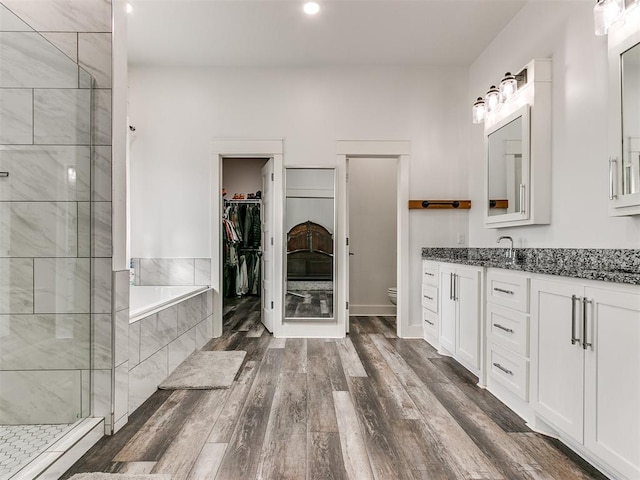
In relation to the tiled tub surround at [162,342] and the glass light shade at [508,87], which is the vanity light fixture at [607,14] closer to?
the glass light shade at [508,87]

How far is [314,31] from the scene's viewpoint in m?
3.27

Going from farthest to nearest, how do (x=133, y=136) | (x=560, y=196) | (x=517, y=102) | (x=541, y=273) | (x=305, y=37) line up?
(x=133, y=136)
(x=305, y=37)
(x=517, y=102)
(x=560, y=196)
(x=541, y=273)

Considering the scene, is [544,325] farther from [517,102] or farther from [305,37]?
[305,37]

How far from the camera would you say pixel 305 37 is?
3.36 metres

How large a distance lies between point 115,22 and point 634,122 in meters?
2.68

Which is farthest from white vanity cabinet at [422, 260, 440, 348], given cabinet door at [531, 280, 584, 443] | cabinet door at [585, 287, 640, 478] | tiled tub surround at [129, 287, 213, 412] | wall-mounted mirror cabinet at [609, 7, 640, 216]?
tiled tub surround at [129, 287, 213, 412]

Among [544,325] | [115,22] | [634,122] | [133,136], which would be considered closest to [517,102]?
[634,122]

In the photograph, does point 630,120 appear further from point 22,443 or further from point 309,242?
point 22,443

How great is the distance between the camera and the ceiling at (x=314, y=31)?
295cm

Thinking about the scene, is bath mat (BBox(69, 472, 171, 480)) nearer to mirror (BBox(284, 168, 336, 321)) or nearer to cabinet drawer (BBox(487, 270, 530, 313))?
cabinet drawer (BBox(487, 270, 530, 313))

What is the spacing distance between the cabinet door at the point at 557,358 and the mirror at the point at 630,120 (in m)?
0.62

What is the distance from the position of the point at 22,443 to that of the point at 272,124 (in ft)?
10.6

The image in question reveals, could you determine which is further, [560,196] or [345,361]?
[345,361]

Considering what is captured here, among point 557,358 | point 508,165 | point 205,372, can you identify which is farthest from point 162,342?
point 508,165
